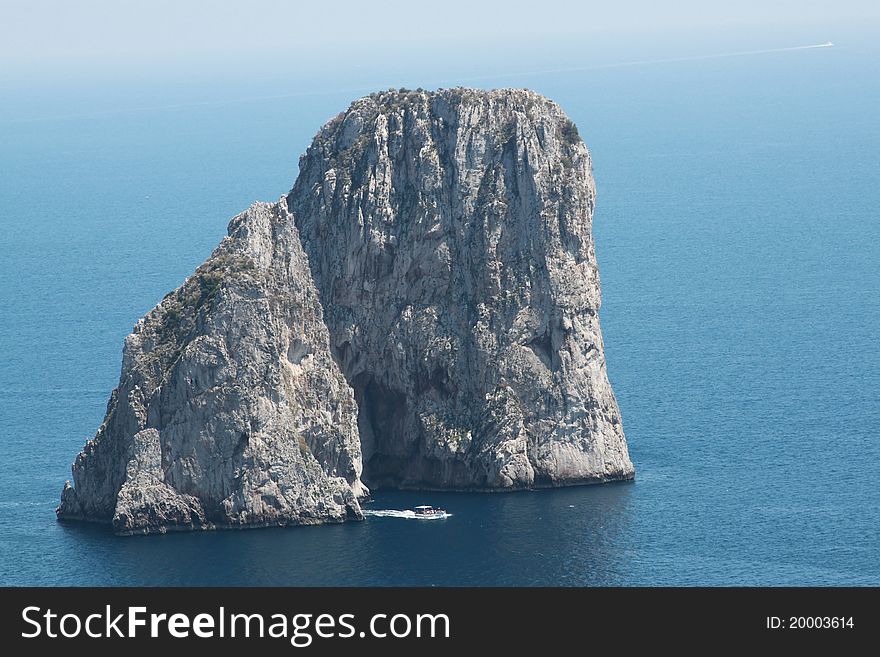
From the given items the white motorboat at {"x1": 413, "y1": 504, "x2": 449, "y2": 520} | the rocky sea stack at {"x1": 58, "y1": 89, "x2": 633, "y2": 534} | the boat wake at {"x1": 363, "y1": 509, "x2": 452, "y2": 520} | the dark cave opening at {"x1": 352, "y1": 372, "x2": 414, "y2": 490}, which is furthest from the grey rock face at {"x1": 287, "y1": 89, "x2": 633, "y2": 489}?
the boat wake at {"x1": 363, "y1": 509, "x2": 452, "y2": 520}

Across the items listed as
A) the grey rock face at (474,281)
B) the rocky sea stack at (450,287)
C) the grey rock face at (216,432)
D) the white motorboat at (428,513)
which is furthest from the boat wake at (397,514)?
the grey rock face at (474,281)

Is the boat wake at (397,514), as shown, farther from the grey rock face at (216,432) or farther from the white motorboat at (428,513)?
the grey rock face at (216,432)

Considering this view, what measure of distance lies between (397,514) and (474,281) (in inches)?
752

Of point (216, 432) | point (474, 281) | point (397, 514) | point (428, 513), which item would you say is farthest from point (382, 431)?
point (216, 432)

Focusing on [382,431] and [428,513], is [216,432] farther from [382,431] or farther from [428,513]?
[382,431]

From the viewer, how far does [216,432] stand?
147m

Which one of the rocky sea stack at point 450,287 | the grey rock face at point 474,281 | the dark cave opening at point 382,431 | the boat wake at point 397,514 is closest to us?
the boat wake at point 397,514

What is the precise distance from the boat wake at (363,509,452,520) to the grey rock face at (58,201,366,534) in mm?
1864

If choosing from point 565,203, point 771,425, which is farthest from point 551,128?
point 771,425

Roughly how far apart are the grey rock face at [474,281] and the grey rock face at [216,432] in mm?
9456

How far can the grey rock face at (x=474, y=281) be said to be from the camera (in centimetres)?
15788
